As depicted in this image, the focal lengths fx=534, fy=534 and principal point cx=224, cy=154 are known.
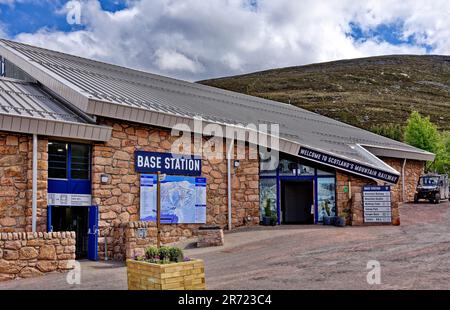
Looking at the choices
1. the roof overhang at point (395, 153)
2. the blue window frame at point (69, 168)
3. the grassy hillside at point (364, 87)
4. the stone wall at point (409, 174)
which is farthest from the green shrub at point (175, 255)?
the grassy hillside at point (364, 87)

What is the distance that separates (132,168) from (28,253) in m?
4.96

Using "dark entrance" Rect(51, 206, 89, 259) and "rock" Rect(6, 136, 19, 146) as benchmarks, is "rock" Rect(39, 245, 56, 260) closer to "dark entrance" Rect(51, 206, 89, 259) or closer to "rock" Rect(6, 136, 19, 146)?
"dark entrance" Rect(51, 206, 89, 259)

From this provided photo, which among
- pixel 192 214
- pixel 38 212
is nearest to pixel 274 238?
pixel 192 214

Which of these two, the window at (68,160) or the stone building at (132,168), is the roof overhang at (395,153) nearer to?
the stone building at (132,168)

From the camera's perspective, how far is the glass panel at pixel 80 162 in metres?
16.0

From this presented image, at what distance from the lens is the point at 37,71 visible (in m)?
18.7

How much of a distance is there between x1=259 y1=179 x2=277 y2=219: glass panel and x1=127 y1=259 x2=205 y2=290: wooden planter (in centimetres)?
1199

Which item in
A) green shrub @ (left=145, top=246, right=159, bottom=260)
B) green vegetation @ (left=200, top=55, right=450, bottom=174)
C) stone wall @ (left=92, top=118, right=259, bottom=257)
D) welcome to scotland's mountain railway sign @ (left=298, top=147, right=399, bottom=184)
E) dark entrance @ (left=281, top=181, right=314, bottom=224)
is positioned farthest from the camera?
green vegetation @ (left=200, top=55, right=450, bottom=174)

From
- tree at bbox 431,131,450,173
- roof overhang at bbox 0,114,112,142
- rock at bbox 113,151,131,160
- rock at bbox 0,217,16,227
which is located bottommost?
rock at bbox 0,217,16,227

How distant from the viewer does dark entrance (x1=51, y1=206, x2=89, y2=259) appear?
16.0m

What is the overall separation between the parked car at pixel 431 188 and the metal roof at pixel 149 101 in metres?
1.90

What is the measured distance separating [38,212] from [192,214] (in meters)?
5.52

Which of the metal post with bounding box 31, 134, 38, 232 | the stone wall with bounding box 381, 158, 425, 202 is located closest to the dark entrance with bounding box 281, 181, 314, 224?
the stone wall with bounding box 381, 158, 425, 202
